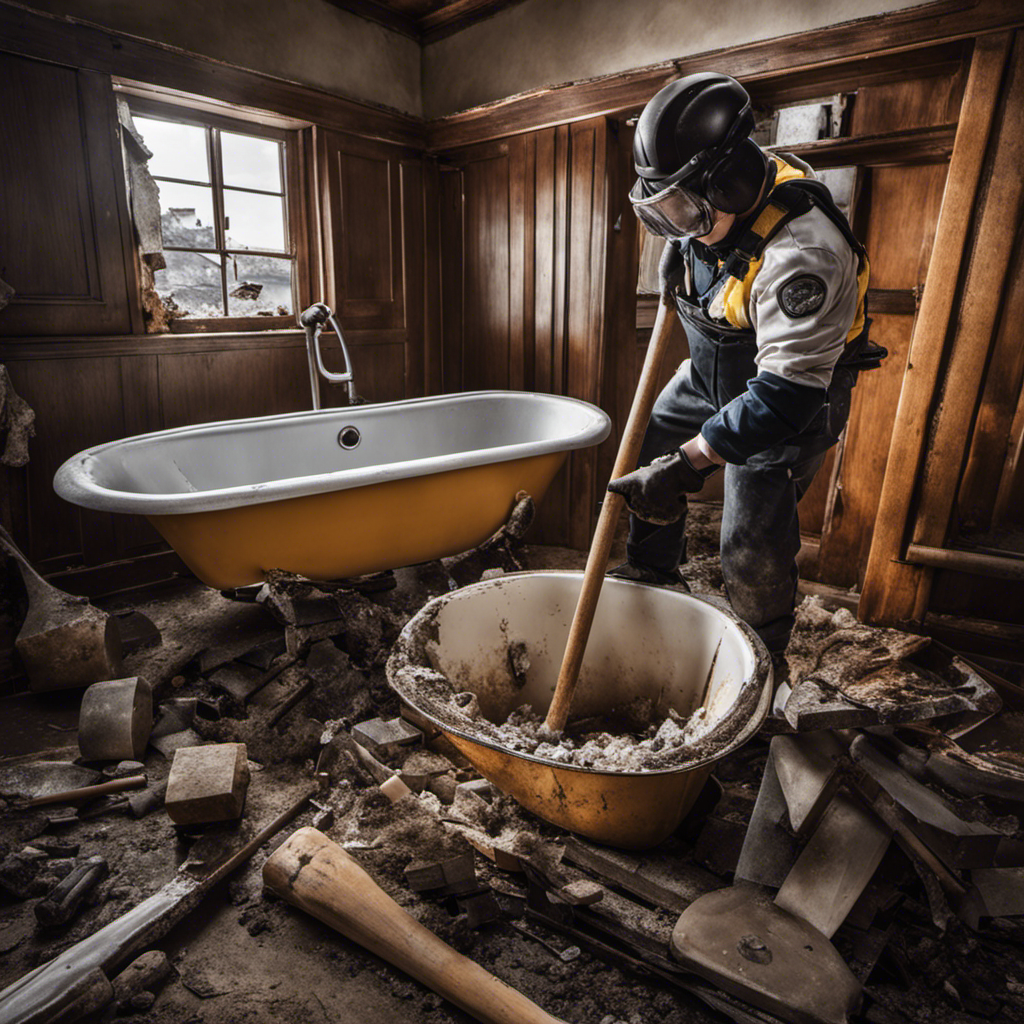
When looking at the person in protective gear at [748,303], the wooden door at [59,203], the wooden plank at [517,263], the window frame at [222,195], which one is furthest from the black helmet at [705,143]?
the window frame at [222,195]

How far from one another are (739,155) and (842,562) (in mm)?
2124

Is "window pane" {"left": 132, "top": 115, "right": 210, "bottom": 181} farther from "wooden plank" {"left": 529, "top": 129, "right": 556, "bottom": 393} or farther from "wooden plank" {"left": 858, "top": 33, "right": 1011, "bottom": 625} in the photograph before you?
"wooden plank" {"left": 858, "top": 33, "right": 1011, "bottom": 625}

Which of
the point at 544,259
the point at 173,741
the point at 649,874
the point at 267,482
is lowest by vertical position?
the point at 173,741

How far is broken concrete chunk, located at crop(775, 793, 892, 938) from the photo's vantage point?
1.31 meters

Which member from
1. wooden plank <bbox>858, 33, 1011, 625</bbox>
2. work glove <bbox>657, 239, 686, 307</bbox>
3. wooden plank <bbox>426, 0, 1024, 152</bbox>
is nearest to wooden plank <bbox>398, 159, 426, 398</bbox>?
wooden plank <bbox>426, 0, 1024, 152</bbox>

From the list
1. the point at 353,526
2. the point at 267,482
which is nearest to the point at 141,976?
the point at 353,526

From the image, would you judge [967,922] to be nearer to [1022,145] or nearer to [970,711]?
[970,711]

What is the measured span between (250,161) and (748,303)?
2.97m

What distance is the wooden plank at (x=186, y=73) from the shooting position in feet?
8.46

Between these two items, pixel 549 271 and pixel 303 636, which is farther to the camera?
pixel 549 271

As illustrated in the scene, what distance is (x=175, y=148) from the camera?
3221 mm

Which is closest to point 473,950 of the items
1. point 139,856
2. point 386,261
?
point 139,856

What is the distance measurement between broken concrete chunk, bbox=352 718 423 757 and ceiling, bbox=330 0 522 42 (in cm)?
371

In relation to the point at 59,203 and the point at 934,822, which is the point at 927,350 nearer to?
the point at 934,822
